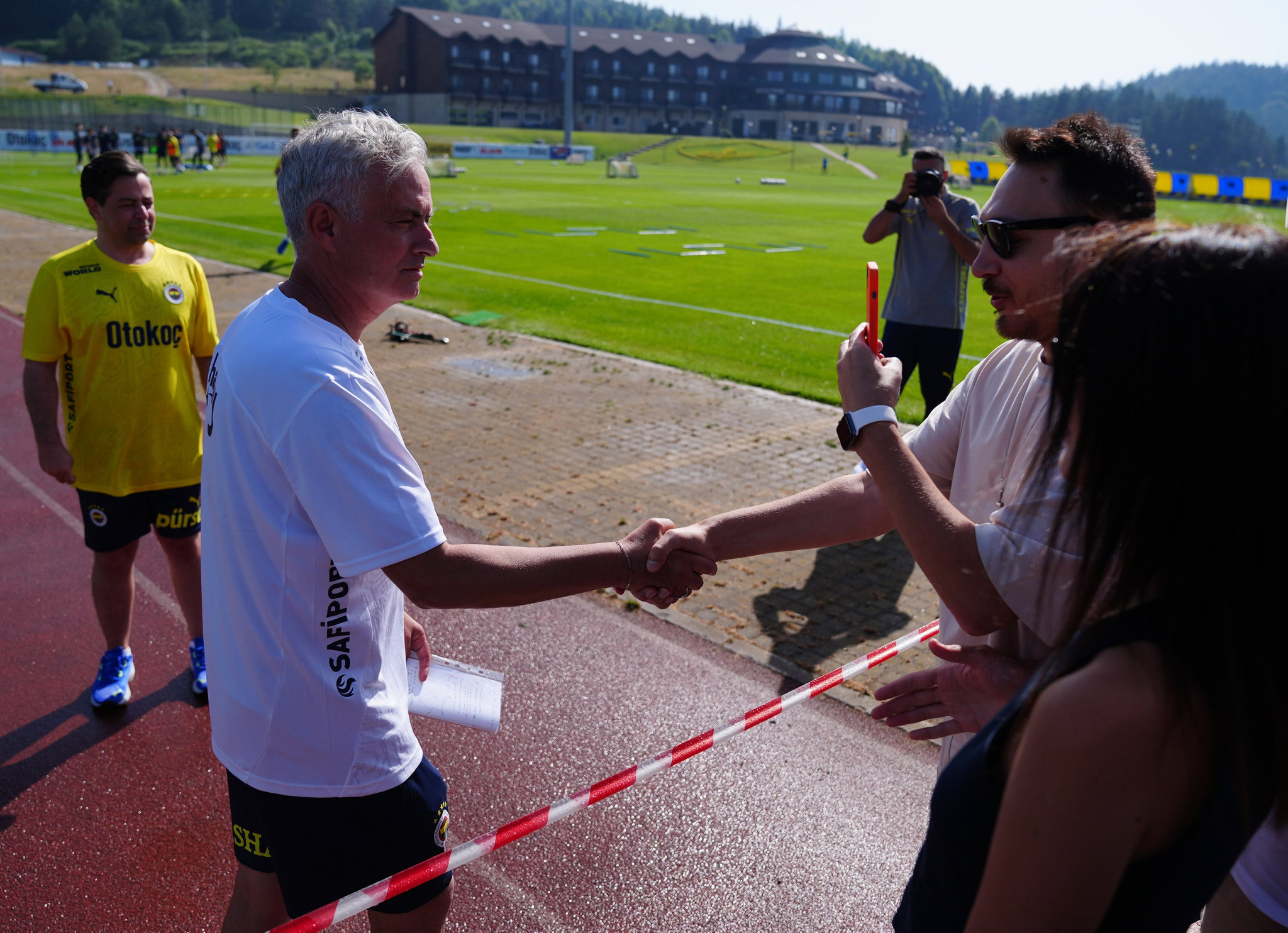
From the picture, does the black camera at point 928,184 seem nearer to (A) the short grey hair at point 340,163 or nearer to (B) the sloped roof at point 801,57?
(A) the short grey hair at point 340,163

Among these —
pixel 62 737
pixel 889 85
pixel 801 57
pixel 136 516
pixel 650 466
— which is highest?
pixel 801 57

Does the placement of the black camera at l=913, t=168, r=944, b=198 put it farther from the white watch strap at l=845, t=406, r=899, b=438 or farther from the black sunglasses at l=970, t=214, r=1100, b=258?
the white watch strap at l=845, t=406, r=899, b=438

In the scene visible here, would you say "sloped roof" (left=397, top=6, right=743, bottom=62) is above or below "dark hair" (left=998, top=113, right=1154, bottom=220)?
above

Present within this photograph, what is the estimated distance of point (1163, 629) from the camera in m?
1.22

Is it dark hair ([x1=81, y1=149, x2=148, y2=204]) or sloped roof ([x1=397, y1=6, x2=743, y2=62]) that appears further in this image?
A: sloped roof ([x1=397, y1=6, x2=743, y2=62])

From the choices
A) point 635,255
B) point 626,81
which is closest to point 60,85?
point 626,81

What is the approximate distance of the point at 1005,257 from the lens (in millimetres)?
2385

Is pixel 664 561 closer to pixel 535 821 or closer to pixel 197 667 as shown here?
pixel 535 821

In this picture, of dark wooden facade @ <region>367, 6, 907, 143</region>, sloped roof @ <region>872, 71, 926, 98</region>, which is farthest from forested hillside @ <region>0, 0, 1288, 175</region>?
sloped roof @ <region>872, 71, 926, 98</region>

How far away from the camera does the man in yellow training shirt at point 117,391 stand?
4.73m

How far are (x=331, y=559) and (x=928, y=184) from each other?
22.2 ft

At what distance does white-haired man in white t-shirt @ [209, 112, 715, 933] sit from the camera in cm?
200

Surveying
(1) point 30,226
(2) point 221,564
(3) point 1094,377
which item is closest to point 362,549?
(2) point 221,564

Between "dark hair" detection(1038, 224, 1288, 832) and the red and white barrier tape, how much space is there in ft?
5.58
